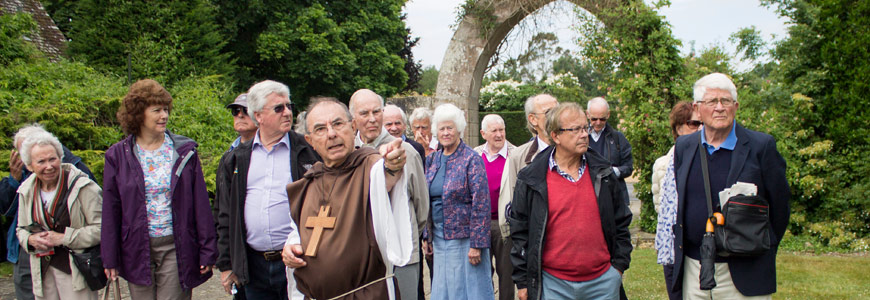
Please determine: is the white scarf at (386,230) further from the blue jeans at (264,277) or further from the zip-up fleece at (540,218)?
the blue jeans at (264,277)

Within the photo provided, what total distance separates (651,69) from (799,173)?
2.54 metres

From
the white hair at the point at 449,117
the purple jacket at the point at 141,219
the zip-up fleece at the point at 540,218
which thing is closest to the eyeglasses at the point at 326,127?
the zip-up fleece at the point at 540,218

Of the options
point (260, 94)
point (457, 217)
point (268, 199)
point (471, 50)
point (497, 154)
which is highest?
point (471, 50)

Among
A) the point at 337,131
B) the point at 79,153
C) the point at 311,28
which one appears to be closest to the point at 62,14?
the point at 311,28

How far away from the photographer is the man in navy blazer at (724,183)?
10.2 ft

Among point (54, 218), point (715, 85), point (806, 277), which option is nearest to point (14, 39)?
point (54, 218)

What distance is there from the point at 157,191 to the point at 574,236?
262 cm

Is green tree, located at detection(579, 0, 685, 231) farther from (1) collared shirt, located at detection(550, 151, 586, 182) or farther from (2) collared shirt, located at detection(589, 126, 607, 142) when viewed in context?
(1) collared shirt, located at detection(550, 151, 586, 182)

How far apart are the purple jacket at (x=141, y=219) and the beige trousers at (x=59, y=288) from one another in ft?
1.90

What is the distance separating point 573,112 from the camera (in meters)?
3.40

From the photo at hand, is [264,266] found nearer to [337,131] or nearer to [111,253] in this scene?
[111,253]

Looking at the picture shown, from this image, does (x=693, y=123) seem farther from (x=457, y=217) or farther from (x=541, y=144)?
(x=457, y=217)

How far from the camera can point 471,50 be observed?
33.8ft

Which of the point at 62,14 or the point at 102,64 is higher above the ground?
the point at 62,14
